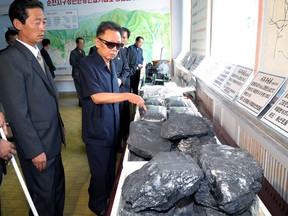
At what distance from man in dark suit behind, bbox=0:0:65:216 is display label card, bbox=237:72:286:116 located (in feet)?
3.55

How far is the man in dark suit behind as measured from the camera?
4.33ft

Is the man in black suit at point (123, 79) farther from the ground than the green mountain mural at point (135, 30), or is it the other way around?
the green mountain mural at point (135, 30)

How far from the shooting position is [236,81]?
1.51m

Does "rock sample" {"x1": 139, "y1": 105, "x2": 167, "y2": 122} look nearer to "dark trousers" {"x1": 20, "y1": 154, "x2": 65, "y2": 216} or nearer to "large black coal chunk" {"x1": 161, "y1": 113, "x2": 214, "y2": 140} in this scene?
"large black coal chunk" {"x1": 161, "y1": 113, "x2": 214, "y2": 140}

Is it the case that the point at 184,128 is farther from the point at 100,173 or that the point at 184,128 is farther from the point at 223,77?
the point at 100,173

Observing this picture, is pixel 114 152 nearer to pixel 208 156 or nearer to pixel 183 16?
pixel 208 156

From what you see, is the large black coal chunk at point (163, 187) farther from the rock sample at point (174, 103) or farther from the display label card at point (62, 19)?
the display label card at point (62, 19)

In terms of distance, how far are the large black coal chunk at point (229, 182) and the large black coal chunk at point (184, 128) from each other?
317 mm

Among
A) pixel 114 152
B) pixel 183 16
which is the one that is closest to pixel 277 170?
pixel 114 152

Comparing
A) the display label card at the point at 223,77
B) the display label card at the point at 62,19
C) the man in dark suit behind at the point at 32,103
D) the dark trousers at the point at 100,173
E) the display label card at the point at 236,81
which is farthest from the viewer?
the display label card at the point at 62,19

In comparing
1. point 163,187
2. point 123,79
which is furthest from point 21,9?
point 123,79

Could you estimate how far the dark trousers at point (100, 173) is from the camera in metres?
1.80

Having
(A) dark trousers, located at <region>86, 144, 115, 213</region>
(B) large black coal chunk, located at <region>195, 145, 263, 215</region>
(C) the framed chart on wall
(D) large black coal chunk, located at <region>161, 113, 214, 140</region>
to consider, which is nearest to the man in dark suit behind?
(A) dark trousers, located at <region>86, 144, 115, 213</region>

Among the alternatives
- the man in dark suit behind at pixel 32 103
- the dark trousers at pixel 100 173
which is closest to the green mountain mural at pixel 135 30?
the dark trousers at pixel 100 173
